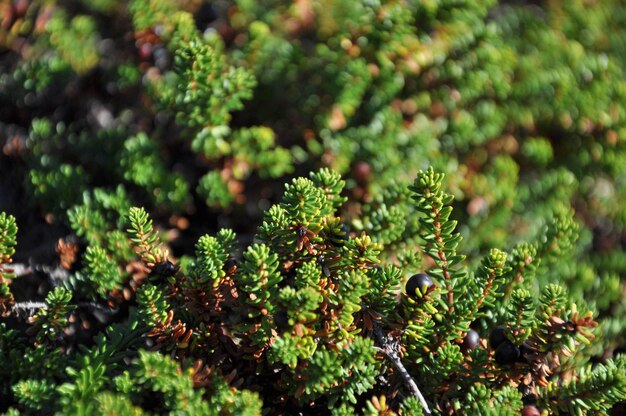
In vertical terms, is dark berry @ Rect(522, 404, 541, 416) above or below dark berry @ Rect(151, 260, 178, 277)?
below

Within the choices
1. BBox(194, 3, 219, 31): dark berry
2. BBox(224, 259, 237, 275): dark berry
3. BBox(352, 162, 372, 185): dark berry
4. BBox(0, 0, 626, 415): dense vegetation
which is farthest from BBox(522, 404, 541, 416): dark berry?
BBox(194, 3, 219, 31): dark berry

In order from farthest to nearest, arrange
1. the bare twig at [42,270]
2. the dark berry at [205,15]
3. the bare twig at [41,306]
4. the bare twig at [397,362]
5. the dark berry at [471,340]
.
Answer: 1. the dark berry at [205,15]
2. the bare twig at [42,270]
3. the bare twig at [41,306]
4. the dark berry at [471,340]
5. the bare twig at [397,362]


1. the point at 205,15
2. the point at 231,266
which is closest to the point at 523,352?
the point at 231,266

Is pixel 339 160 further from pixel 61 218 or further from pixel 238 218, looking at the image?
pixel 61 218

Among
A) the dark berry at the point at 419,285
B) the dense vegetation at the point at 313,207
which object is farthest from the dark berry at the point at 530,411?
the dark berry at the point at 419,285

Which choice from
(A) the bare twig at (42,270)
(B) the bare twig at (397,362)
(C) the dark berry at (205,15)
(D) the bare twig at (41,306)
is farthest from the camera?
(C) the dark berry at (205,15)

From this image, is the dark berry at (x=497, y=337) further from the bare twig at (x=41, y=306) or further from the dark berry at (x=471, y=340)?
the bare twig at (x=41, y=306)

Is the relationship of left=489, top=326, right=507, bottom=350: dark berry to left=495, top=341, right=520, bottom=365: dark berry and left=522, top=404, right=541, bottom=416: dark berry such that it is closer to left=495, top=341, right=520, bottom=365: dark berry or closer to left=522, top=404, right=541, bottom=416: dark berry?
left=495, top=341, right=520, bottom=365: dark berry

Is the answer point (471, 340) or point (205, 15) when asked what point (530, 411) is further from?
point (205, 15)
